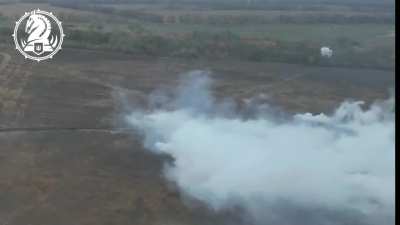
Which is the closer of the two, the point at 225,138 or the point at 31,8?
the point at 225,138

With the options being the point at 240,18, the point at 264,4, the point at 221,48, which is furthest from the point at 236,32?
the point at 264,4

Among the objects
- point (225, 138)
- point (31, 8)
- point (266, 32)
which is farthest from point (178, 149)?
point (31, 8)

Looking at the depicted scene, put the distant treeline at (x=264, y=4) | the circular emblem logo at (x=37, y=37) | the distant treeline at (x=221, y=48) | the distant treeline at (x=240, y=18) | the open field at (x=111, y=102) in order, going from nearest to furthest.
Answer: the open field at (x=111, y=102) < the circular emblem logo at (x=37, y=37) < the distant treeline at (x=221, y=48) < the distant treeline at (x=240, y=18) < the distant treeline at (x=264, y=4)

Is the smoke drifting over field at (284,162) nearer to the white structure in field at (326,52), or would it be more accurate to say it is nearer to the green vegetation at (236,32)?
the green vegetation at (236,32)

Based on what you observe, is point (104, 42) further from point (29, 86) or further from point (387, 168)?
point (387, 168)

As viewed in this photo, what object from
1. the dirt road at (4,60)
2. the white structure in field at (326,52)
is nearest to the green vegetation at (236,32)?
the white structure in field at (326,52)

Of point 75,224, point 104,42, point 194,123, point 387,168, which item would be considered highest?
point 104,42
